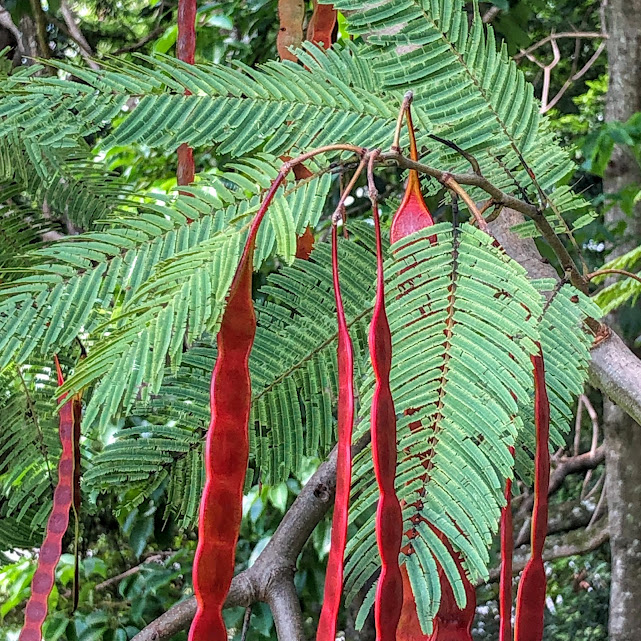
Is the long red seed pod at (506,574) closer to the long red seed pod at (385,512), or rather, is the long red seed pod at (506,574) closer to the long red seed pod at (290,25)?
the long red seed pod at (385,512)

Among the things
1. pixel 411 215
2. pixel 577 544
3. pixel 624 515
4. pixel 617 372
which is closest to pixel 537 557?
pixel 411 215

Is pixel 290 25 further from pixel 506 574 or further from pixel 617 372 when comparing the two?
pixel 506 574

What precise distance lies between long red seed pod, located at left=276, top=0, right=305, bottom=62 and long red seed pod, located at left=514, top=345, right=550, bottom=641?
1.47 feet

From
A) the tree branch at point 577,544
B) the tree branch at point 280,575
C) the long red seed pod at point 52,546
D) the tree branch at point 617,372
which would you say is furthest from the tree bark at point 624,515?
the long red seed pod at point 52,546

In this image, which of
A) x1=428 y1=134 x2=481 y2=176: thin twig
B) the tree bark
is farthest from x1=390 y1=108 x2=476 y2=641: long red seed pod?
the tree bark

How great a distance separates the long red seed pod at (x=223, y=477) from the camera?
0.23m

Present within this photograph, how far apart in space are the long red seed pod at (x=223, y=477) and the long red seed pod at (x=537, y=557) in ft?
0.32

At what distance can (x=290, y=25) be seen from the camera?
65 cm

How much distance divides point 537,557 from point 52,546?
276mm

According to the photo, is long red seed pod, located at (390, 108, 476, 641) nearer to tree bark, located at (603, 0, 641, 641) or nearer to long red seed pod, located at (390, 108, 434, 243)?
long red seed pod, located at (390, 108, 434, 243)

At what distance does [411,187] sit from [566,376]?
13 centimetres

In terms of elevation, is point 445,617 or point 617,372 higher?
point 617,372

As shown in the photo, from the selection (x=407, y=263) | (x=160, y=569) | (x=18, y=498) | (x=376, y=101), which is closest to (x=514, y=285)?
(x=407, y=263)

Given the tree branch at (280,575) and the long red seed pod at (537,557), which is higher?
the tree branch at (280,575)
